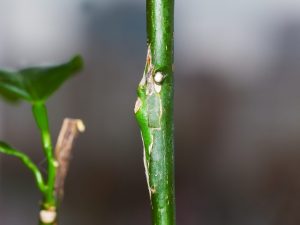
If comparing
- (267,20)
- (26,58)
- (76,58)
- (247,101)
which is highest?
(76,58)

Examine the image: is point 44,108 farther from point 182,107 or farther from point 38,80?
point 182,107

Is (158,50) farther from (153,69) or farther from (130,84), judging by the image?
(130,84)

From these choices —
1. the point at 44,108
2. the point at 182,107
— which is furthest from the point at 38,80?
the point at 182,107

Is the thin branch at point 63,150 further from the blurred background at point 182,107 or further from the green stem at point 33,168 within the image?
the blurred background at point 182,107

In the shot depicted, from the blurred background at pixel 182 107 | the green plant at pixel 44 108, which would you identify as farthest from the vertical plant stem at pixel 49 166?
the blurred background at pixel 182 107

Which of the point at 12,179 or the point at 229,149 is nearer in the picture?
the point at 229,149

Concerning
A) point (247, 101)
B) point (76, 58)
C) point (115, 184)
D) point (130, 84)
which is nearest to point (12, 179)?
point (115, 184)
